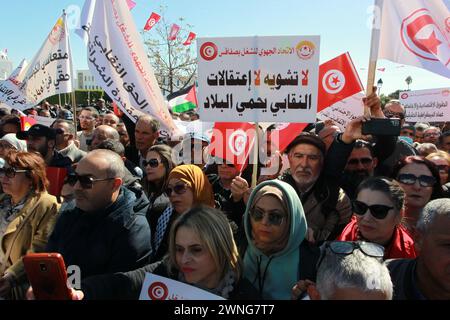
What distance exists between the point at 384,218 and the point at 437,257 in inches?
17.8

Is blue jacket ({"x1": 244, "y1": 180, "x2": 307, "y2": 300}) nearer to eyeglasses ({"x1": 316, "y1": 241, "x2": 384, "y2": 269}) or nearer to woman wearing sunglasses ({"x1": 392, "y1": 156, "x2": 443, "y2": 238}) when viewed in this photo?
eyeglasses ({"x1": 316, "y1": 241, "x2": 384, "y2": 269})

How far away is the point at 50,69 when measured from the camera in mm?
5512

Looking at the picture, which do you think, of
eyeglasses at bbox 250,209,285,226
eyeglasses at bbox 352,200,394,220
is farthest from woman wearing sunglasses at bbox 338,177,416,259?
eyeglasses at bbox 250,209,285,226

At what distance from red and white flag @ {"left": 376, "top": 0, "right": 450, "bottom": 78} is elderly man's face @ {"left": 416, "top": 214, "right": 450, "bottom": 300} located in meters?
1.93

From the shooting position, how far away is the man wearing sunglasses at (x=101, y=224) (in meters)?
2.25

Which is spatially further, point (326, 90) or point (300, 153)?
point (326, 90)

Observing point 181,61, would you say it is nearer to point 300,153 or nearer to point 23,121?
point 23,121

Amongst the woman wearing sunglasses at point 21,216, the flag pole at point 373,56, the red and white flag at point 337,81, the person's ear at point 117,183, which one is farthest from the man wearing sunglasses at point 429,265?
the red and white flag at point 337,81

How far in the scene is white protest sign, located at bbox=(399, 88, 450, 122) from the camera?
10.3 meters

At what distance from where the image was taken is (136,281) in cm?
205

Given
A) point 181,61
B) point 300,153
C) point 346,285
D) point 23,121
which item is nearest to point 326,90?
point 300,153

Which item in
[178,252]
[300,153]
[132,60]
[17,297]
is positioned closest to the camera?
[178,252]

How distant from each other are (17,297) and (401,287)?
2.27 meters
